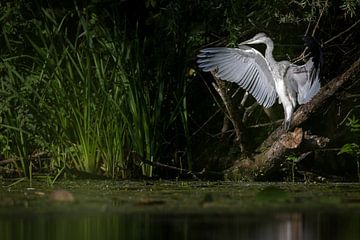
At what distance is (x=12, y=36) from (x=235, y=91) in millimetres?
1806

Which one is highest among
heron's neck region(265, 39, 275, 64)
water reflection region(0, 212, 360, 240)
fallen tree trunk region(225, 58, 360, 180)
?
heron's neck region(265, 39, 275, 64)

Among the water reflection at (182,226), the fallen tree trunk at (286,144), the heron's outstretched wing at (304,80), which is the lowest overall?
the water reflection at (182,226)

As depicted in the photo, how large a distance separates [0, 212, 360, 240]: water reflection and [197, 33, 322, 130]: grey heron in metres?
2.26

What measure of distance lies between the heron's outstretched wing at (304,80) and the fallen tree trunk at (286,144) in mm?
196

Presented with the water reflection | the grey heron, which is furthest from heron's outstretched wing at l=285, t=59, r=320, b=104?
the water reflection

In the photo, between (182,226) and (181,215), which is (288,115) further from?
(182,226)

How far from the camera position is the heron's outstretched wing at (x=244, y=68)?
24.1 feet

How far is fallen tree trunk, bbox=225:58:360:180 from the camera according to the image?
→ 719 cm

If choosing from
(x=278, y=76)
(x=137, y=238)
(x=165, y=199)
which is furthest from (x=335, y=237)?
(x=278, y=76)

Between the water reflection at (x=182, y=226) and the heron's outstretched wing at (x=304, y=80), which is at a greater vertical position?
the heron's outstretched wing at (x=304, y=80)

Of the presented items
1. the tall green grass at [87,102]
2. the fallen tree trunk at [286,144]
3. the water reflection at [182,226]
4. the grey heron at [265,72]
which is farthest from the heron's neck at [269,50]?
the water reflection at [182,226]

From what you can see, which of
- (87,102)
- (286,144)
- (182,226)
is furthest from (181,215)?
(87,102)

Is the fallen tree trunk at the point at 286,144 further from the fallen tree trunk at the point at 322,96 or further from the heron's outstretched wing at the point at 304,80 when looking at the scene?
the heron's outstretched wing at the point at 304,80

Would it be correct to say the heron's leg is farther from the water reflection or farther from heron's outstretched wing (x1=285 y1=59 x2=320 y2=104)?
the water reflection
